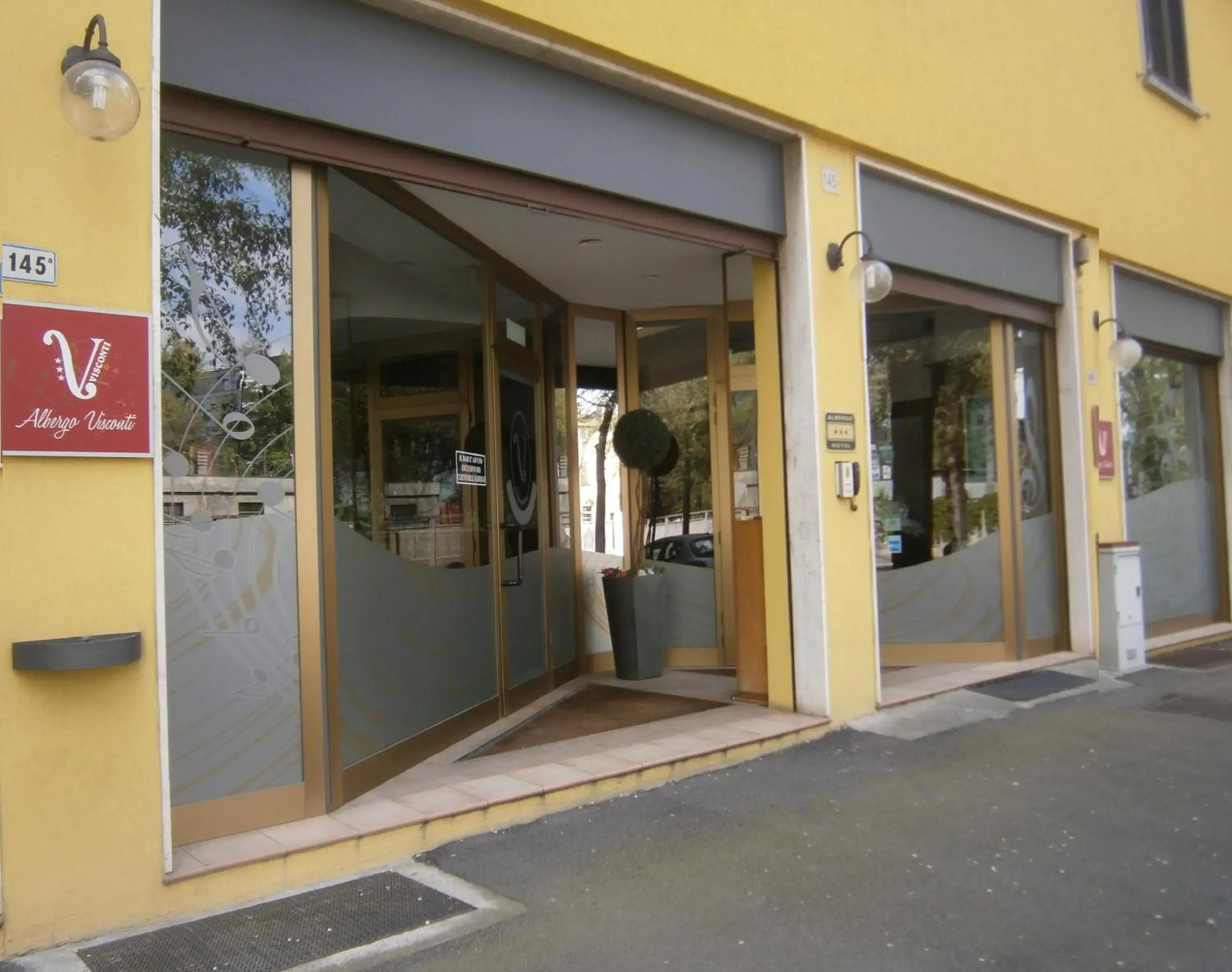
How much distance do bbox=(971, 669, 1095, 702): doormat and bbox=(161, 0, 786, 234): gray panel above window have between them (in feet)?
12.2

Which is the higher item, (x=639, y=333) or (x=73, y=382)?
(x=639, y=333)

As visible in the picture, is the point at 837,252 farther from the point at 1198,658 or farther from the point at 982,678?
the point at 1198,658

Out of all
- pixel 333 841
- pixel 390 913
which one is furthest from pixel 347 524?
pixel 390 913

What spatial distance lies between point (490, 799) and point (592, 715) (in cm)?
220

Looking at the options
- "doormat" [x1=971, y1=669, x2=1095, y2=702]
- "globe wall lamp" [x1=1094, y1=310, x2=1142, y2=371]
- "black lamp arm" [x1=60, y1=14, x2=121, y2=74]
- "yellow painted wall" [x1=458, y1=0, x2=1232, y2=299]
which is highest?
"yellow painted wall" [x1=458, y1=0, x2=1232, y2=299]

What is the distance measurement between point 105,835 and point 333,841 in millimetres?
866

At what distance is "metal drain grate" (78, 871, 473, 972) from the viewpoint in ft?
10.7

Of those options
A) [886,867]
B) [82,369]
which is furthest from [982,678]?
[82,369]

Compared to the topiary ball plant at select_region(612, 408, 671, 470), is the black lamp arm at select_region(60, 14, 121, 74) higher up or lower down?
higher up

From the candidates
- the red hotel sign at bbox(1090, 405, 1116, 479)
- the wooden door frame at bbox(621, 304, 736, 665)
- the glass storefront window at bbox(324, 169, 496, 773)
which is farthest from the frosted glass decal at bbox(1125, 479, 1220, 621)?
the glass storefront window at bbox(324, 169, 496, 773)

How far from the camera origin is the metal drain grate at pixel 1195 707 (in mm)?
6789

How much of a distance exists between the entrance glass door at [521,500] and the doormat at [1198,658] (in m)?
5.51

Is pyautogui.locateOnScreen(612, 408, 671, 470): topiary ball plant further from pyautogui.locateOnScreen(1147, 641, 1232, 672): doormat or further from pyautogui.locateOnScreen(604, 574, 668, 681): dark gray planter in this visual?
pyautogui.locateOnScreen(1147, 641, 1232, 672): doormat

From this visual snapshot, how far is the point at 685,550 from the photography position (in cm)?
861
